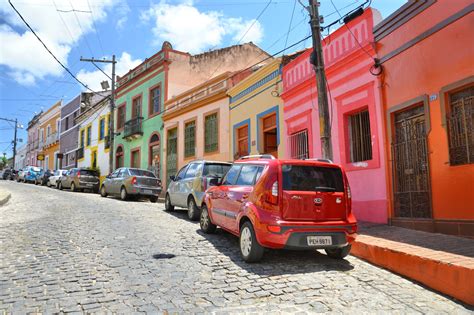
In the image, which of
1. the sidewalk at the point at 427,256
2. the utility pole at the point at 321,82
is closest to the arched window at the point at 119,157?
the utility pole at the point at 321,82

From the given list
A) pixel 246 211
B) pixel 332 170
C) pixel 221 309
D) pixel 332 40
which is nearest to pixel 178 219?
pixel 246 211

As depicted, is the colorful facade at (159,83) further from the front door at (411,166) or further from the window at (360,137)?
the front door at (411,166)

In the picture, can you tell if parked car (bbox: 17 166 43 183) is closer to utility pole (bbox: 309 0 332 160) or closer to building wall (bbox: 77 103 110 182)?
building wall (bbox: 77 103 110 182)

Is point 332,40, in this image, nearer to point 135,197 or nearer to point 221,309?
point 221,309

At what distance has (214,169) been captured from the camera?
32.1 ft

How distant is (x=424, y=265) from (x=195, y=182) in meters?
5.96

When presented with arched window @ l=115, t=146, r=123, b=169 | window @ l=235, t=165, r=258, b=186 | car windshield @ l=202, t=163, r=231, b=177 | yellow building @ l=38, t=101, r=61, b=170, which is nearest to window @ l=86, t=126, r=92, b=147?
arched window @ l=115, t=146, r=123, b=169

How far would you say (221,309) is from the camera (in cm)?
394

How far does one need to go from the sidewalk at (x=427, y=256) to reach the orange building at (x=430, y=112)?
737mm

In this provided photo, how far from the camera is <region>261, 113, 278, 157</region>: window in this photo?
14.5 m

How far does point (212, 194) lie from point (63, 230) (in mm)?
3366

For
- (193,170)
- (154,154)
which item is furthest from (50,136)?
(193,170)

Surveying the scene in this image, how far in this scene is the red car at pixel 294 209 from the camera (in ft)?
17.4

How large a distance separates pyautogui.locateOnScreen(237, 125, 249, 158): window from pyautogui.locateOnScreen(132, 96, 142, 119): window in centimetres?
1174
